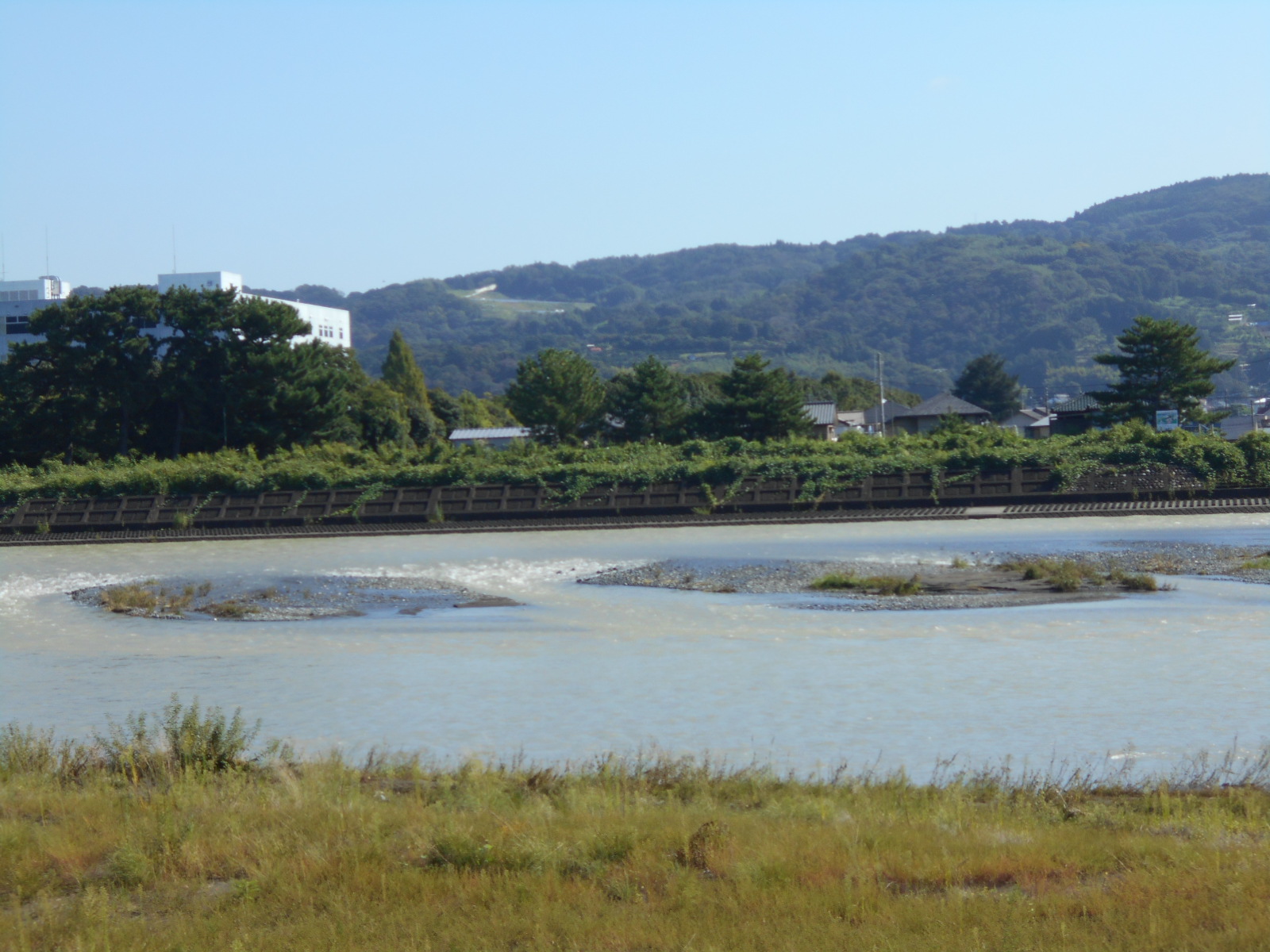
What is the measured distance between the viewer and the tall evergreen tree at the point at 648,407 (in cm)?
6531

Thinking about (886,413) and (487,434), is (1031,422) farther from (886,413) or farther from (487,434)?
(487,434)

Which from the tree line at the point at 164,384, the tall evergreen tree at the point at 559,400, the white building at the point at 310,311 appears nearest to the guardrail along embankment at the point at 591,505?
the tree line at the point at 164,384

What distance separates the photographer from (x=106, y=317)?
200 feet

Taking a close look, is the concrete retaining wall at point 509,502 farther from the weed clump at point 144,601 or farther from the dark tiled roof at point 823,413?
the dark tiled roof at point 823,413

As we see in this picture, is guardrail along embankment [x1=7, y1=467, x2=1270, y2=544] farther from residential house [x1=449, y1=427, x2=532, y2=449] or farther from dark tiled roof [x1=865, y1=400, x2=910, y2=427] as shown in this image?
residential house [x1=449, y1=427, x2=532, y2=449]

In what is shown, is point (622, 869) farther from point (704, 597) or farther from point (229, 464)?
point (229, 464)

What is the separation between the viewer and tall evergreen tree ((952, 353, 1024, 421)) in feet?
428

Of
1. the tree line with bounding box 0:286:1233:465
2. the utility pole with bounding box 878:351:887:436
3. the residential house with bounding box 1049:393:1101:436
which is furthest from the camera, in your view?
the utility pole with bounding box 878:351:887:436

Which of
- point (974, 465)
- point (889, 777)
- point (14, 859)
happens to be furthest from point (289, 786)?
point (974, 465)

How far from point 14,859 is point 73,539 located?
39.0m

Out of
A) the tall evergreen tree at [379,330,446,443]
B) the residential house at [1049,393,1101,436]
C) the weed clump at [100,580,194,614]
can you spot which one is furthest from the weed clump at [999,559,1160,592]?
the tall evergreen tree at [379,330,446,443]

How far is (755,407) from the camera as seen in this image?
201ft

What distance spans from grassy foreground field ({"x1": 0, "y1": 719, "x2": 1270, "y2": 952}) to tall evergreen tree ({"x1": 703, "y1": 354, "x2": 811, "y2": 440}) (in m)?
52.3

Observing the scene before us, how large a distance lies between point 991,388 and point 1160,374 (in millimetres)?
67564
